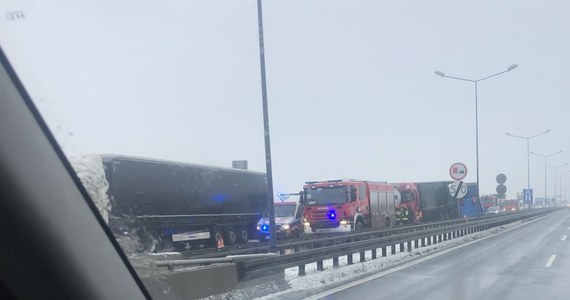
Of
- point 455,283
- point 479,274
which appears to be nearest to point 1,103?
point 455,283

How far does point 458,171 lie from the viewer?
28.3 m

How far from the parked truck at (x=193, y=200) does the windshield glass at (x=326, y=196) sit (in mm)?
8736

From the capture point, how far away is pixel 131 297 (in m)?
3.06

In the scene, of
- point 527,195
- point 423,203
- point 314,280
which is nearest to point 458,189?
point 423,203

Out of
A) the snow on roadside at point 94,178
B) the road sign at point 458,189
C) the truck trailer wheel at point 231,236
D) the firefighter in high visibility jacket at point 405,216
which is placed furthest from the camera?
the firefighter in high visibility jacket at point 405,216

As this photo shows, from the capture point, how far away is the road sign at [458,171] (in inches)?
1109

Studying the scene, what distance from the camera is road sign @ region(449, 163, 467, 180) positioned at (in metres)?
28.2

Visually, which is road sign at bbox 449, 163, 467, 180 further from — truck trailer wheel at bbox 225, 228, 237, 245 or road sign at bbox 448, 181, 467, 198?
truck trailer wheel at bbox 225, 228, 237, 245

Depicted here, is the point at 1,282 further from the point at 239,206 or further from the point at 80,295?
the point at 239,206

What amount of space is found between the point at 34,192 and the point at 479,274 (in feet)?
41.4

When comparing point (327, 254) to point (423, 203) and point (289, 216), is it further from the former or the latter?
point (423, 203)

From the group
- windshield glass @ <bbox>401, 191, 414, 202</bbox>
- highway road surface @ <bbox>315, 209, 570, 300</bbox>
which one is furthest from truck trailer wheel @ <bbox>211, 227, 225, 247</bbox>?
windshield glass @ <bbox>401, 191, 414, 202</bbox>

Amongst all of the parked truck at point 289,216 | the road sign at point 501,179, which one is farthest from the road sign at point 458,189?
the road sign at point 501,179

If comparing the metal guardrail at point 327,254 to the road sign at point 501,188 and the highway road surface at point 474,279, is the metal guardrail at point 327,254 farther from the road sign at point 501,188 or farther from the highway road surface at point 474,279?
the road sign at point 501,188
